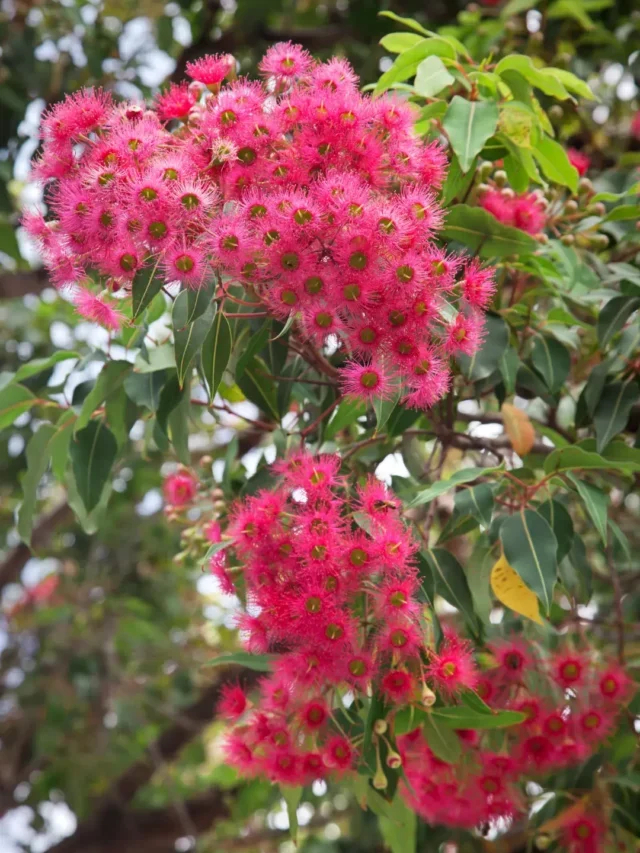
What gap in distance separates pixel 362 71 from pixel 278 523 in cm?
237

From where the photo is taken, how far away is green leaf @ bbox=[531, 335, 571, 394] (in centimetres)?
183

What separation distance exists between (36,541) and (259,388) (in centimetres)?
244

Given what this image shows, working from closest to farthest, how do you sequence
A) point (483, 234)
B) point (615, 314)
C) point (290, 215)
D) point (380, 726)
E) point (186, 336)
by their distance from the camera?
point (290, 215), point (186, 336), point (380, 726), point (483, 234), point (615, 314)

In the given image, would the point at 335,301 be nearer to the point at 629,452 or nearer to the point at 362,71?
the point at 629,452

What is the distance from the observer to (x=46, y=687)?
4.73m

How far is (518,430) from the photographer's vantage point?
1841 millimetres

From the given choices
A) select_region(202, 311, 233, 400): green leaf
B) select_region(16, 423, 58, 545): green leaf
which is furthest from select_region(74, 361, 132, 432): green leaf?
select_region(202, 311, 233, 400): green leaf

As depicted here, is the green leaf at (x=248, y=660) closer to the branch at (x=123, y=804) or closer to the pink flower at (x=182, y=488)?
the pink flower at (x=182, y=488)

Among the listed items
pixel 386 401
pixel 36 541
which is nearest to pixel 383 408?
pixel 386 401

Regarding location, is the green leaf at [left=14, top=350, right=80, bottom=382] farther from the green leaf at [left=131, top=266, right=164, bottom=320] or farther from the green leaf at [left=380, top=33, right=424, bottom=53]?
the green leaf at [left=380, top=33, right=424, bottom=53]

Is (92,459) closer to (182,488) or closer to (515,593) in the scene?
(182,488)

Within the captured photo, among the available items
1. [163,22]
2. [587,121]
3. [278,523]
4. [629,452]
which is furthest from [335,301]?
[163,22]

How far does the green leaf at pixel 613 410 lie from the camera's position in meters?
1.81

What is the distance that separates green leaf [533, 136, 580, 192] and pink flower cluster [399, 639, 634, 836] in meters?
0.85
